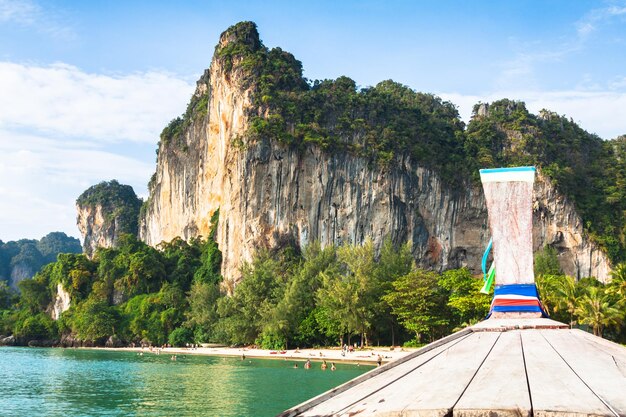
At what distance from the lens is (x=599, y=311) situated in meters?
32.8

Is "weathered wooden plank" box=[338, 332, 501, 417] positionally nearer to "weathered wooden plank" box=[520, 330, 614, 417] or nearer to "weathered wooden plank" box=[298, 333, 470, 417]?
"weathered wooden plank" box=[298, 333, 470, 417]

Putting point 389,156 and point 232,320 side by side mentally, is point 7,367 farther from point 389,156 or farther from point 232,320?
point 389,156

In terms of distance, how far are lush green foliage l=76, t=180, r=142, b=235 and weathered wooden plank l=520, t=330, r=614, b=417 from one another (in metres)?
103

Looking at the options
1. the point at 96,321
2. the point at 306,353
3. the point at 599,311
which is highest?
the point at 599,311

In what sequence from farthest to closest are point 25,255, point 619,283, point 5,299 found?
1. point 25,255
2. point 5,299
3. point 619,283

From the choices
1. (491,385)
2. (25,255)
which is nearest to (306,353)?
(491,385)

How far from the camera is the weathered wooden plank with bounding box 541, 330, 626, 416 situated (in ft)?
9.39

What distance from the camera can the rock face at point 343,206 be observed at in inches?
2437

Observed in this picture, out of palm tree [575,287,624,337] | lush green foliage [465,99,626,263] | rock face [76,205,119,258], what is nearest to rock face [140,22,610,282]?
lush green foliage [465,99,626,263]

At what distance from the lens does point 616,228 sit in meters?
64.2

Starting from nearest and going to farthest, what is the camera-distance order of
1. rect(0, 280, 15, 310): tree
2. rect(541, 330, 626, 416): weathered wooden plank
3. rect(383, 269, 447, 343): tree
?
A: rect(541, 330, 626, 416): weathered wooden plank, rect(383, 269, 447, 343): tree, rect(0, 280, 15, 310): tree

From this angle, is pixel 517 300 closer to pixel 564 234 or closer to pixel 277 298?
pixel 277 298

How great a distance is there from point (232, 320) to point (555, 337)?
157 feet

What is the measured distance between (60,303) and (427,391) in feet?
248
